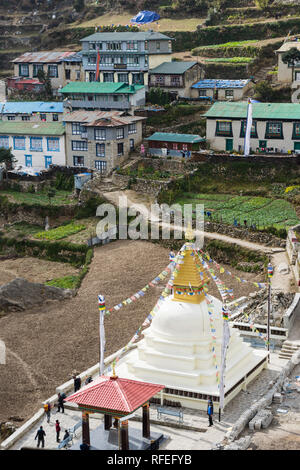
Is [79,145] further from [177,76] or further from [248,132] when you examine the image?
[248,132]

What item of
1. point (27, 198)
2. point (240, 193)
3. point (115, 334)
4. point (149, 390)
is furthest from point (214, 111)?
point (149, 390)

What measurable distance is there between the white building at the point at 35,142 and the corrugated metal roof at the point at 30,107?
4717 mm

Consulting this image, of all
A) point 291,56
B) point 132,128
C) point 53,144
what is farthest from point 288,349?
point 291,56

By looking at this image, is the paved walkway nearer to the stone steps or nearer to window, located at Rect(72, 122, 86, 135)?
the stone steps

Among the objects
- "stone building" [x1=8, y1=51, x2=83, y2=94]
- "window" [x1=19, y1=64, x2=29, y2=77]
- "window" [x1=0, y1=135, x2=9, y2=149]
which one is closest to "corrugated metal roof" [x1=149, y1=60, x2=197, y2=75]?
"stone building" [x1=8, y1=51, x2=83, y2=94]

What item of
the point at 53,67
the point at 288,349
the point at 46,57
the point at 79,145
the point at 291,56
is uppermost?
the point at 291,56

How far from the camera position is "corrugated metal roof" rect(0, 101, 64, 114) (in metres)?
84.5

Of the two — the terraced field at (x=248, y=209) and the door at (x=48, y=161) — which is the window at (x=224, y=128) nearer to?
the terraced field at (x=248, y=209)

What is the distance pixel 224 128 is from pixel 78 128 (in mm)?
15047

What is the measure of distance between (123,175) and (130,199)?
15.2 feet

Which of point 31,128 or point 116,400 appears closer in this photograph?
point 116,400

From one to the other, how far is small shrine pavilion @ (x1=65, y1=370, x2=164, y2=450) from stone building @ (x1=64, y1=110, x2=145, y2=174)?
150ft

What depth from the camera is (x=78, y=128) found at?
75688 millimetres

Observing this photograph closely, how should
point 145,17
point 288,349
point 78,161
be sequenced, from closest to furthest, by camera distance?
1. point 288,349
2. point 78,161
3. point 145,17
